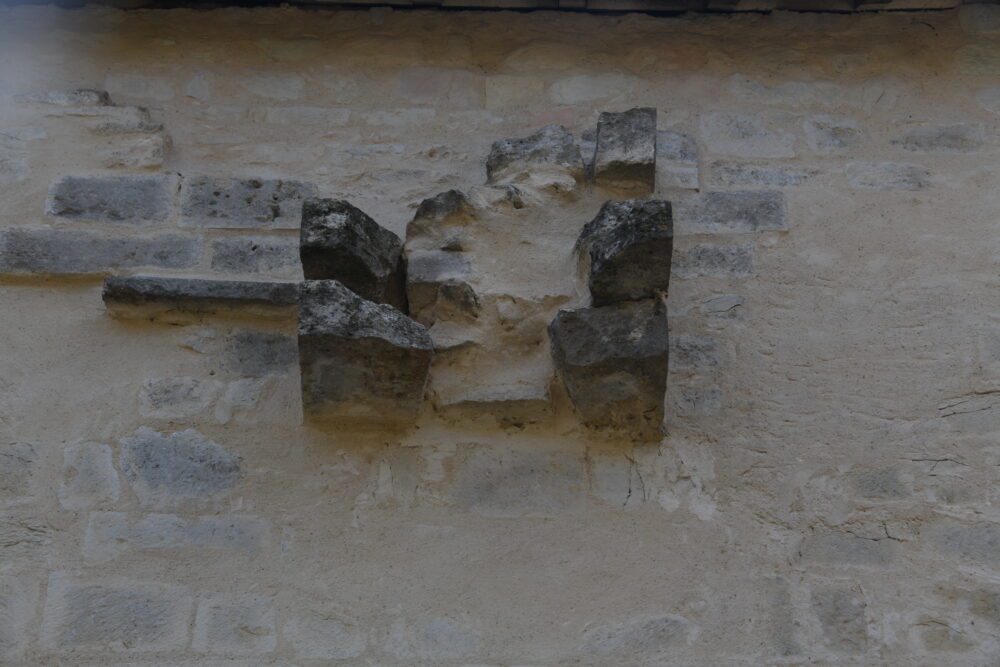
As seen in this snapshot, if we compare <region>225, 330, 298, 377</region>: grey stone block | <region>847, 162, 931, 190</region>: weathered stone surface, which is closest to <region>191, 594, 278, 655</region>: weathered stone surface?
<region>225, 330, 298, 377</region>: grey stone block

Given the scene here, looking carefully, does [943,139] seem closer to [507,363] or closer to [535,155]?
[535,155]

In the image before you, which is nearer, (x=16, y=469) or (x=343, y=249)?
(x=16, y=469)

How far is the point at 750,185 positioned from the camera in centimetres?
316

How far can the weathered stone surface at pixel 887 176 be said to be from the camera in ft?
10.3

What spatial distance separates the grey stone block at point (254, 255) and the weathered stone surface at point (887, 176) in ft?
4.77

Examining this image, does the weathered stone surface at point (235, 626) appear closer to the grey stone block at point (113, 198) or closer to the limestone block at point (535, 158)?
the grey stone block at point (113, 198)

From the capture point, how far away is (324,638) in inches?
97.3

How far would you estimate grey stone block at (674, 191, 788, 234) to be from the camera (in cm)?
307

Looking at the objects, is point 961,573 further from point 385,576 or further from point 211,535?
point 211,535

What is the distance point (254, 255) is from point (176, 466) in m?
0.60

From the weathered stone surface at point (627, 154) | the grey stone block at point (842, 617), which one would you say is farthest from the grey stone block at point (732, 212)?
the grey stone block at point (842, 617)

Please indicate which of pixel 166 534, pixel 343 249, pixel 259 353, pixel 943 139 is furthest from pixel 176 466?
pixel 943 139

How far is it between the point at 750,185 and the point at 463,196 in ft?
2.49

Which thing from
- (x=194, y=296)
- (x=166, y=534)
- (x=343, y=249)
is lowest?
(x=166, y=534)
